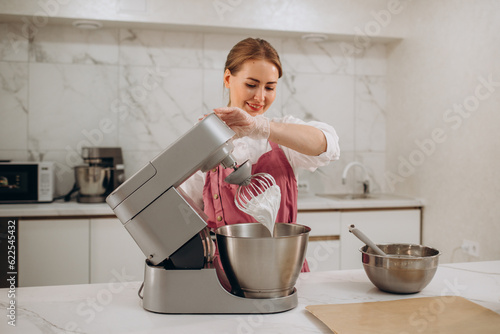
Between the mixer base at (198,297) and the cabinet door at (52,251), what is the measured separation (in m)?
1.66

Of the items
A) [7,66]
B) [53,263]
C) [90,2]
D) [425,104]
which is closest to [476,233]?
[425,104]

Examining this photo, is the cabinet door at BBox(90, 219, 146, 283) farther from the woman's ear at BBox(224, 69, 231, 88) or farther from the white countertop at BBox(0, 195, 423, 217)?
the woman's ear at BBox(224, 69, 231, 88)

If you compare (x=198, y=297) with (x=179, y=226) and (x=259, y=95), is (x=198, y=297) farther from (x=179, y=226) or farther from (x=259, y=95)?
(x=259, y=95)

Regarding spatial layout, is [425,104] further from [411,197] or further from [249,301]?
[249,301]

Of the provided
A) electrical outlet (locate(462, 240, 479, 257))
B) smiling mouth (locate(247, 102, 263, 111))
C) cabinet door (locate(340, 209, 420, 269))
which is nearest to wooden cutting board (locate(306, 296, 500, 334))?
smiling mouth (locate(247, 102, 263, 111))

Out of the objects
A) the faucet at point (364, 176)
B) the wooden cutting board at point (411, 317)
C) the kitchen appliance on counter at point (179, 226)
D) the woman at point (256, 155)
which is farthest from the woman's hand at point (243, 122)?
the faucet at point (364, 176)

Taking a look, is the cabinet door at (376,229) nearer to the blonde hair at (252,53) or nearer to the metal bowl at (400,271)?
the blonde hair at (252,53)

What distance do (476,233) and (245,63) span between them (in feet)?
5.86

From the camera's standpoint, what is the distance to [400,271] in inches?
44.1

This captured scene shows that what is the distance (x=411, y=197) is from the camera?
313 cm

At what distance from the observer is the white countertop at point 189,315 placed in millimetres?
935

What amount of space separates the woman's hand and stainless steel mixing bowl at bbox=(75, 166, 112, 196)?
1.71 metres

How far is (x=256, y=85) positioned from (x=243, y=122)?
430 mm

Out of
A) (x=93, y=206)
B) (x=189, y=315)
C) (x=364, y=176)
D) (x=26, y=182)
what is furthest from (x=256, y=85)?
(x=364, y=176)
